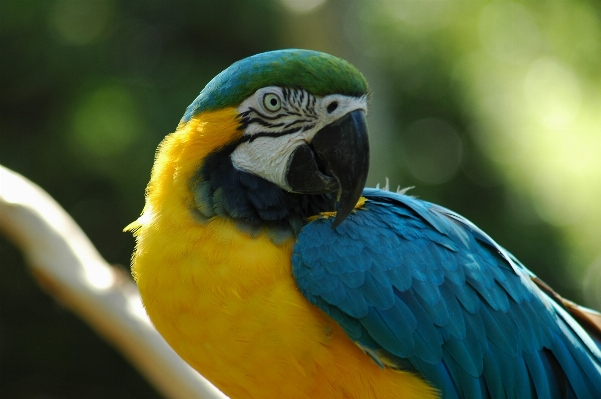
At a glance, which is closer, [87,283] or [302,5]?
[87,283]

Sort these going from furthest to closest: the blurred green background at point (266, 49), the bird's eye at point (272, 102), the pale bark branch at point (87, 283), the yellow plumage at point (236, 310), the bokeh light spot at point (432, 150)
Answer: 1. the bokeh light spot at point (432, 150)
2. the blurred green background at point (266, 49)
3. the pale bark branch at point (87, 283)
4. the bird's eye at point (272, 102)
5. the yellow plumage at point (236, 310)

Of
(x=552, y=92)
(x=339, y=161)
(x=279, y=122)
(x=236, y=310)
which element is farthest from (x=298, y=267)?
(x=552, y=92)

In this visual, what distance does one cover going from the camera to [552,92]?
7.86 meters

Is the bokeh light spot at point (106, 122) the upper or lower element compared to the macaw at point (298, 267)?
upper

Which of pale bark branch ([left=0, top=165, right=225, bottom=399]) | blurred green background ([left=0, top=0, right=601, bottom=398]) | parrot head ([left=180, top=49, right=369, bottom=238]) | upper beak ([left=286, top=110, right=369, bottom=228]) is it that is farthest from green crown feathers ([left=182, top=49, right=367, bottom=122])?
blurred green background ([left=0, top=0, right=601, bottom=398])

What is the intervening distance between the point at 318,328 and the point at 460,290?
56cm

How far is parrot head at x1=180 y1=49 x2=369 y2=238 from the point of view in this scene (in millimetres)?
2172

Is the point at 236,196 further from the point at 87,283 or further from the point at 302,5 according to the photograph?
the point at 302,5

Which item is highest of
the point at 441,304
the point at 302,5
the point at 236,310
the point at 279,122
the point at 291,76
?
the point at 302,5

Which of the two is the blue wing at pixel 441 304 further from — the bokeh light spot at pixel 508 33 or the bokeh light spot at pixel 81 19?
the bokeh light spot at pixel 81 19

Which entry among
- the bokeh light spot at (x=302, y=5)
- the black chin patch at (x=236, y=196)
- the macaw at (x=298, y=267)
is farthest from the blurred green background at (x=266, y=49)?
the black chin patch at (x=236, y=196)

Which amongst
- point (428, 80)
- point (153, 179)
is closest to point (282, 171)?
point (153, 179)

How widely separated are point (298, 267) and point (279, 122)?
49cm

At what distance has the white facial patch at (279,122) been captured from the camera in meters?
2.18
